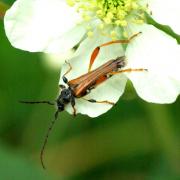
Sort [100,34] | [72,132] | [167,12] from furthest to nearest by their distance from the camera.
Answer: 1. [72,132]
2. [100,34]
3. [167,12]

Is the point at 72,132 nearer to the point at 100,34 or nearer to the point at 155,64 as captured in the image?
the point at 100,34

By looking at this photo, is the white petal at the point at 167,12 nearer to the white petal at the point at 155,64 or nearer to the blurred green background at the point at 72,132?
the white petal at the point at 155,64

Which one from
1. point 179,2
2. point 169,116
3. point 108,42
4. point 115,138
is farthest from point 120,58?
point 115,138

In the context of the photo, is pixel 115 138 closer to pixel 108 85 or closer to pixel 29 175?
pixel 29 175

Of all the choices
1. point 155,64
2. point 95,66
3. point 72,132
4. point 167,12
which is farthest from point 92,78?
point 72,132

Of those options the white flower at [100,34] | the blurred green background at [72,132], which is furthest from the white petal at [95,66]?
the blurred green background at [72,132]

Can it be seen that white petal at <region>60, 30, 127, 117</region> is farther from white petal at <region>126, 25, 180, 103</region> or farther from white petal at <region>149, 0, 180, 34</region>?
white petal at <region>149, 0, 180, 34</region>
